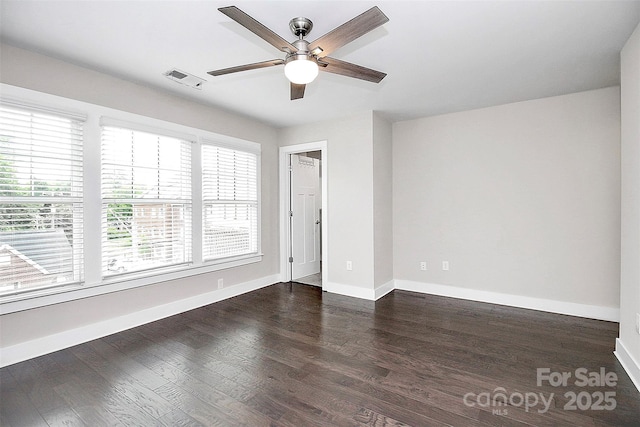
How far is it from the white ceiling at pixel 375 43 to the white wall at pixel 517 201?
438mm

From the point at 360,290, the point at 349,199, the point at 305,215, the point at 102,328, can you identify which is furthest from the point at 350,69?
the point at 305,215

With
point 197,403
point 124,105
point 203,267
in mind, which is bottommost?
point 197,403

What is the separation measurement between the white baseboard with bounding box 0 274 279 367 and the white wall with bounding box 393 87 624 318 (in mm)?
2684

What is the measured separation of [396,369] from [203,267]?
2559mm

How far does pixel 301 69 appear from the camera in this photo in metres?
1.89

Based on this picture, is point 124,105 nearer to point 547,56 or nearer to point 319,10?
point 319,10

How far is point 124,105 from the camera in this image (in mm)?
3002

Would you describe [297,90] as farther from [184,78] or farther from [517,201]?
[517,201]

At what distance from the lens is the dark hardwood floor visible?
1781 mm

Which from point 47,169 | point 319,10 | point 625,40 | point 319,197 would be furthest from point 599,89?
point 47,169

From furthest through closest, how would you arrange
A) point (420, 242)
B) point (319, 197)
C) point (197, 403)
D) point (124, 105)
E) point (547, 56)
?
point (319, 197) → point (420, 242) → point (124, 105) → point (547, 56) → point (197, 403)

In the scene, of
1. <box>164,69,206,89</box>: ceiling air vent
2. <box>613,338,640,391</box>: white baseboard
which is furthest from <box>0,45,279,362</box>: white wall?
<box>613,338,640,391</box>: white baseboard

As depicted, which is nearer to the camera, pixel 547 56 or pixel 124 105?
pixel 547 56

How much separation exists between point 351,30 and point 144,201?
8.79 ft
